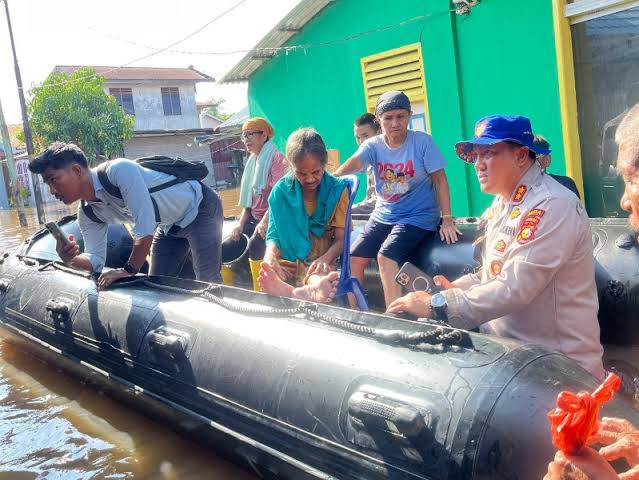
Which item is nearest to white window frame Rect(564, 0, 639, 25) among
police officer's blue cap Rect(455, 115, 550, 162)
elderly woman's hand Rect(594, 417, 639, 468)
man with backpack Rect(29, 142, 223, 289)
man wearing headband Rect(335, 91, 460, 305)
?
man wearing headband Rect(335, 91, 460, 305)

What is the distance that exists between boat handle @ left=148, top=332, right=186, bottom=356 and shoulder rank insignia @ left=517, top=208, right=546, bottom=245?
1.78m

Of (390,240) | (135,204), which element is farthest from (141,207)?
(390,240)

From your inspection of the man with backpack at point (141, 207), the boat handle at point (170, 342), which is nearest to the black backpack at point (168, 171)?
the man with backpack at point (141, 207)

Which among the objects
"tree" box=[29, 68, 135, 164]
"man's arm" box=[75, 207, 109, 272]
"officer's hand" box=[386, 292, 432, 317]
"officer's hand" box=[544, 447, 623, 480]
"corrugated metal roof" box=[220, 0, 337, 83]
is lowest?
"officer's hand" box=[544, 447, 623, 480]

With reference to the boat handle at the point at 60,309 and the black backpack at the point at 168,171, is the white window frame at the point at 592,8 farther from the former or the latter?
the boat handle at the point at 60,309

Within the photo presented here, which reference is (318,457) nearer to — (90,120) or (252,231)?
(252,231)

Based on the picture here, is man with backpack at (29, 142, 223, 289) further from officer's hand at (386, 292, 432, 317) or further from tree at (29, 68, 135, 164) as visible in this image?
Result: tree at (29, 68, 135, 164)

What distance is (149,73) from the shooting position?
3097 centimetres

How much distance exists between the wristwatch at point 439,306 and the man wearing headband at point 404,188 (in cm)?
162

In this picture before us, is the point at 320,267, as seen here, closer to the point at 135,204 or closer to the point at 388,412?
the point at 388,412

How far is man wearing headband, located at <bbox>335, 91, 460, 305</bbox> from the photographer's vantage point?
393 centimetres

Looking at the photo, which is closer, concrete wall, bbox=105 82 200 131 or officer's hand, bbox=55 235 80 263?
officer's hand, bbox=55 235 80 263

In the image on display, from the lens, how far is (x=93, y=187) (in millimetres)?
3777

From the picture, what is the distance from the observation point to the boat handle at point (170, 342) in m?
3.09
